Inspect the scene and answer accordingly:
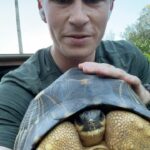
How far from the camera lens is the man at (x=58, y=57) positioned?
1.91 m

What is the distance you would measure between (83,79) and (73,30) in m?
0.43

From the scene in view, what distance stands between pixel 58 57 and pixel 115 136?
0.92m

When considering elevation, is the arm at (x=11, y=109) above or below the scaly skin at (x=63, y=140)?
below

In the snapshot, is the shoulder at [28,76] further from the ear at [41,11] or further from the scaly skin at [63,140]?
the scaly skin at [63,140]

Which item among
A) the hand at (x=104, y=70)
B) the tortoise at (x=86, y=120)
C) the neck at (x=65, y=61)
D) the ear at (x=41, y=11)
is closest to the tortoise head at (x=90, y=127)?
the tortoise at (x=86, y=120)

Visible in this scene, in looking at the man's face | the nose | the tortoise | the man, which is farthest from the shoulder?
the tortoise

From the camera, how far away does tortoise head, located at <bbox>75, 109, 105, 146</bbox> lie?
1357 millimetres

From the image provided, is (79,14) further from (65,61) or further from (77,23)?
(65,61)

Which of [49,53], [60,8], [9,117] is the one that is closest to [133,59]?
[49,53]

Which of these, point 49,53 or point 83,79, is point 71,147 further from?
point 49,53

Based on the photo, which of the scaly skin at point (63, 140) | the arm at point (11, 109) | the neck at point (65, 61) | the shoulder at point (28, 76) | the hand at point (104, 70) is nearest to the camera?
the scaly skin at point (63, 140)

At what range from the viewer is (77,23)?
1900 mm

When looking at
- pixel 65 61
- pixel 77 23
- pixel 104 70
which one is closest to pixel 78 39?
pixel 77 23

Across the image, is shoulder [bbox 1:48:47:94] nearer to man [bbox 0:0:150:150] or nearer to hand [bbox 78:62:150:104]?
man [bbox 0:0:150:150]
